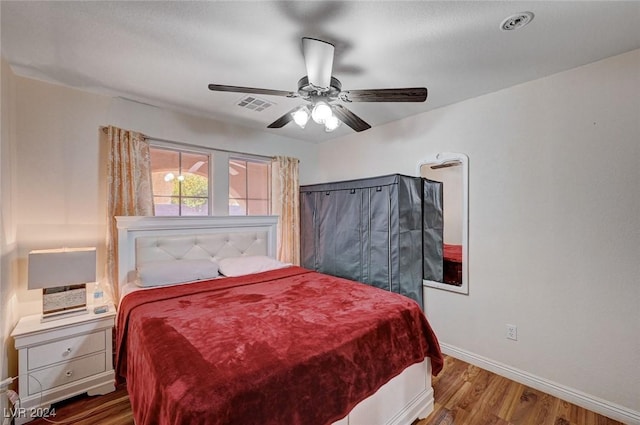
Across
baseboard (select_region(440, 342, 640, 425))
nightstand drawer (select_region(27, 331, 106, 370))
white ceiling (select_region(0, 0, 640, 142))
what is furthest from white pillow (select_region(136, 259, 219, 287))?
baseboard (select_region(440, 342, 640, 425))

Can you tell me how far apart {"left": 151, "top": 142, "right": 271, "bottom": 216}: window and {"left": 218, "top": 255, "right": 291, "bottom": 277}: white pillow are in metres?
0.65

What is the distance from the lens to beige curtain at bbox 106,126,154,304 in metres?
2.54

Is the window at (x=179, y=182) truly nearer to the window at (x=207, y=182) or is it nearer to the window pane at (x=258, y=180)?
the window at (x=207, y=182)

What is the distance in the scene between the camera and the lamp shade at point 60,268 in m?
2.00

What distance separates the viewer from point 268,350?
134cm

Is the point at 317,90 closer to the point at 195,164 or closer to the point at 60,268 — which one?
the point at 195,164

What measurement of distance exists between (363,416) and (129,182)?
2.75 m

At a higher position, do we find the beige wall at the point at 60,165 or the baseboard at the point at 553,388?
the beige wall at the point at 60,165

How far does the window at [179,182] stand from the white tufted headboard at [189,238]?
241mm

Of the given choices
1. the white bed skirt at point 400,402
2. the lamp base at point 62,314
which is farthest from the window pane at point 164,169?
the white bed skirt at point 400,402

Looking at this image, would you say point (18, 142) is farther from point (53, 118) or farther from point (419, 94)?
point (419, 94)

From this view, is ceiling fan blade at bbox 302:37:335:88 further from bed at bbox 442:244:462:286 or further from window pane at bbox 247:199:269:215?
window pane at bbox 247:199:269:215

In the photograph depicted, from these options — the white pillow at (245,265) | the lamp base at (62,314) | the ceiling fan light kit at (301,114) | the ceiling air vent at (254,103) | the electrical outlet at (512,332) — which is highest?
the ceiling air vent at (254,103)

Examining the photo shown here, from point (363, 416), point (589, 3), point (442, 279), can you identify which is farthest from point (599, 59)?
point (363, 416)
